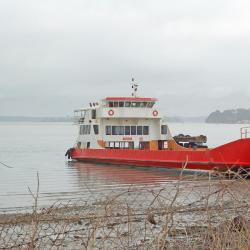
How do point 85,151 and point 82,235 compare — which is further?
point 85,151

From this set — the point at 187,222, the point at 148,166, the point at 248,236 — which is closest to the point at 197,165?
the point at 148,166

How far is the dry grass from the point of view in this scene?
4781 millimetres

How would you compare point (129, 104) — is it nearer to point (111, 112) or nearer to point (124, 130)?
point (111, 112)

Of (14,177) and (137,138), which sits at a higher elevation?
(137,138)

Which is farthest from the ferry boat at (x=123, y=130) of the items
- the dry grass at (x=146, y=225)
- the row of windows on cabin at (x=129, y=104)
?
the dry grass at (x=146, y=225)

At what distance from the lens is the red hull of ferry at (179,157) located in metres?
18.1

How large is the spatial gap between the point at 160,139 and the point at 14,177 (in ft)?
24.3

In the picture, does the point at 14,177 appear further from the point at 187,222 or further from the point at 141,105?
the point at 187,222

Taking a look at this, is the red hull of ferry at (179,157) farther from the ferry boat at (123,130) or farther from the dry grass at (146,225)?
the dry grass at (146,225)

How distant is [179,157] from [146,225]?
12.9m

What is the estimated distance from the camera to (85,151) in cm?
2623

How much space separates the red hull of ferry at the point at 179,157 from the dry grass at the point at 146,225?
677 cm

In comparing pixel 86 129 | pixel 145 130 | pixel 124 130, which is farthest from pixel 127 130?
pixel 86 129

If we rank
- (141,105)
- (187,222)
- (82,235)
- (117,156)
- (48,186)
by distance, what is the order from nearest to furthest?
(82,235)
(187,222)
(48,186)
(117,156)
(141,105)
